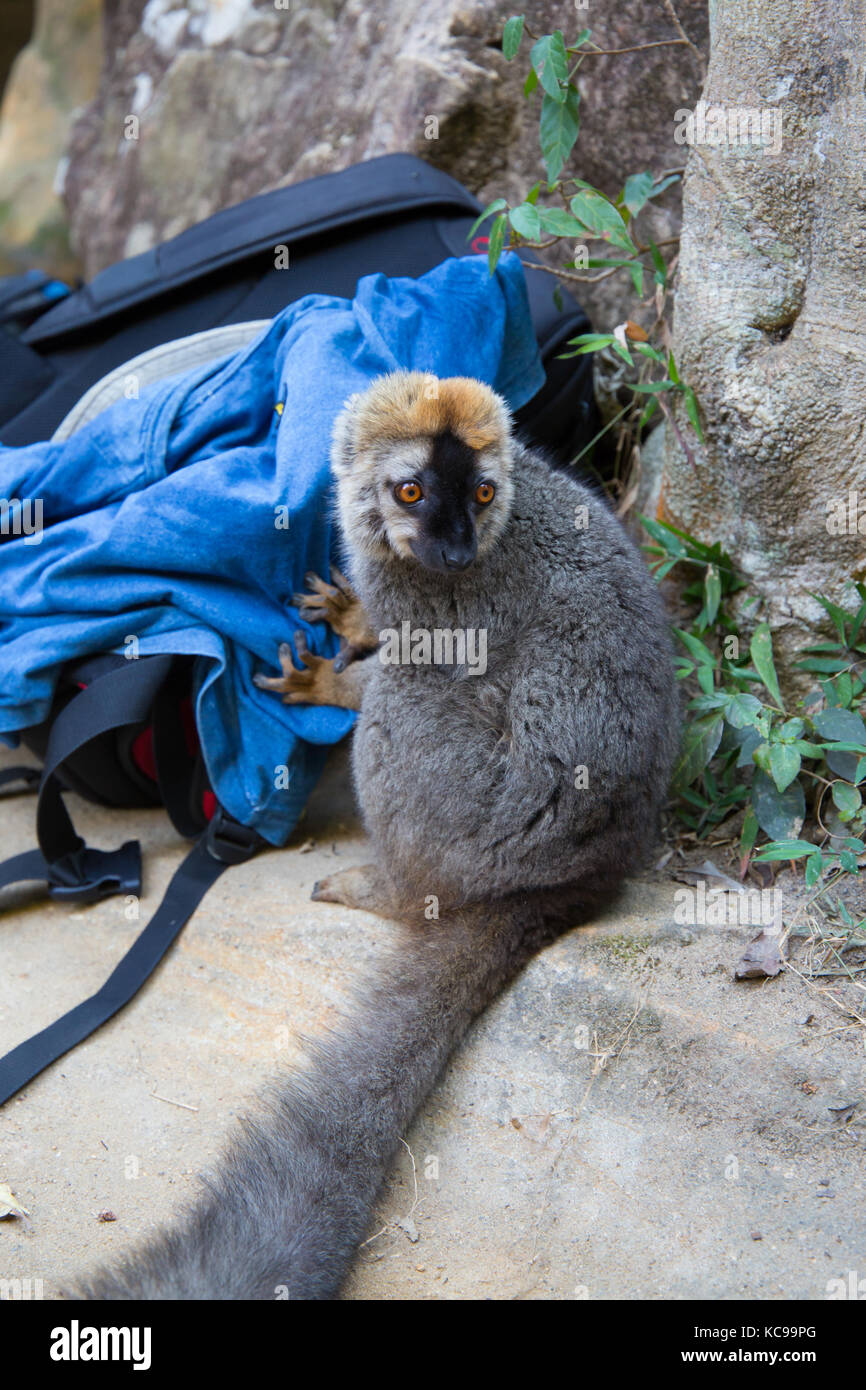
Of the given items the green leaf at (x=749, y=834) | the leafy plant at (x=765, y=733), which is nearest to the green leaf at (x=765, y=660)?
the leafy plant at (x=765, y=733)

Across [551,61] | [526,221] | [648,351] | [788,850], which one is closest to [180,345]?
[526,221]

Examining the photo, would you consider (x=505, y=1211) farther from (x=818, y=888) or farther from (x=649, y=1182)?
(x=818, y=888)

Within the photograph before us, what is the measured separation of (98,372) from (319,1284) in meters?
3.28

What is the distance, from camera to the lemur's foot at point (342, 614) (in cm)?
362

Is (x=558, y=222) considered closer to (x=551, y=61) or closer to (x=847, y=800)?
(x=551, y=61)

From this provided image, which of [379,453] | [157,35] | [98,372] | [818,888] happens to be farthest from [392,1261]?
[157,35]

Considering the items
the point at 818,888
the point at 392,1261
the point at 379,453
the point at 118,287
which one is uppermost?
the point at 118,287

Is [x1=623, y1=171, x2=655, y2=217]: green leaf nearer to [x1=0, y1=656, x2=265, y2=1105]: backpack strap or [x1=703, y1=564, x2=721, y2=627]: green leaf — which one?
[x1=703, y1=564, x2=721, y2=627]: green leaf

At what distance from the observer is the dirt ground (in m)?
2.40

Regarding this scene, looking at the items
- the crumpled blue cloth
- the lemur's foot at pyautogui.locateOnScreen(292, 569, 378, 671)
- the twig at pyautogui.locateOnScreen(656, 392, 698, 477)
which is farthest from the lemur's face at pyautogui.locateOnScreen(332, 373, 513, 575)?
the twig at pyautogui.locateOnScreen(656, 392, 698, 477)

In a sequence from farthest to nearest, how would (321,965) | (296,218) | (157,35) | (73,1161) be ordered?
(157,35) → (296,218) → (321,965) → (73,1161)

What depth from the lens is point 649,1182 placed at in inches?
100

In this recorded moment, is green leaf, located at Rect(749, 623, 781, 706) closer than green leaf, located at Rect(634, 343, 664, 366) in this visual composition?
Yes

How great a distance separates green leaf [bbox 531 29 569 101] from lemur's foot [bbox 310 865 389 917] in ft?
8.62
